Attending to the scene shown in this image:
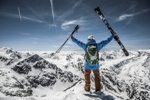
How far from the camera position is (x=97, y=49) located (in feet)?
52.1

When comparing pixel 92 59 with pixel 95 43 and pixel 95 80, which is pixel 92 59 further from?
pixel 95 80

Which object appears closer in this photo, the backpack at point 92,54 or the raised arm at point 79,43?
the backpack at point 92,54

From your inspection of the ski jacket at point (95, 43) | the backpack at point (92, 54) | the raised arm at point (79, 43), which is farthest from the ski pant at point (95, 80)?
the raised arm at point (79, 43)

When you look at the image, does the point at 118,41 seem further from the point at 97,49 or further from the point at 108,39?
the point at 97,49

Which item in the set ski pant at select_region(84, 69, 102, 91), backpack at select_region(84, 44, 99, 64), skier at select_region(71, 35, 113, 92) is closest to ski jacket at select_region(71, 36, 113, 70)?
skier at select_region(71, 35, 113, 92)

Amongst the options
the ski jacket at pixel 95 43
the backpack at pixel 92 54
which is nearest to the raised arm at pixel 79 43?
the ski jacket at pixel 95 43

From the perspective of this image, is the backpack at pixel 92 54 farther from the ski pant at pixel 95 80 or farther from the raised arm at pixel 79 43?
the ski pant at pixel 95 80

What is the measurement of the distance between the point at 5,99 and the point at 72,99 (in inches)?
179

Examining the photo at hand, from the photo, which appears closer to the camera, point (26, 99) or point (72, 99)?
point (26, 99)

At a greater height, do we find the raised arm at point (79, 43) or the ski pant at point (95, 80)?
the raised arm at point (79, 43)

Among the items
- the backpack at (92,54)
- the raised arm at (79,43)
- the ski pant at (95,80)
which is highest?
the raised arm at (79,43)

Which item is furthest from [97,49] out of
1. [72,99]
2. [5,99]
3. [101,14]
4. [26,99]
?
[5,99]

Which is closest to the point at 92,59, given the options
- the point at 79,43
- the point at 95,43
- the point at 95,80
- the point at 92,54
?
the point at 92,54

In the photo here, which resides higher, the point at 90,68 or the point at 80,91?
the point at 90,68
